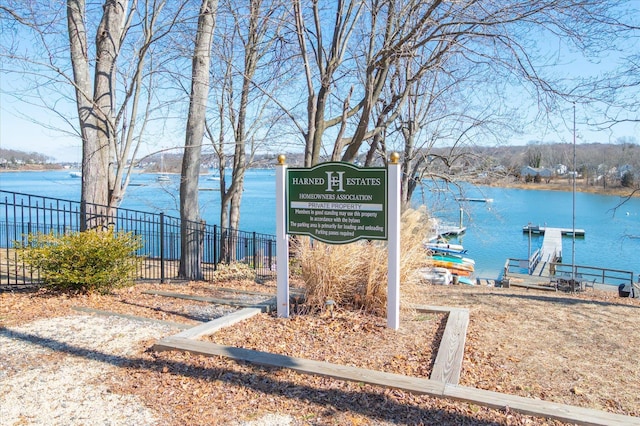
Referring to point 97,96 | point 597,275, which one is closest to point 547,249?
point 597,275

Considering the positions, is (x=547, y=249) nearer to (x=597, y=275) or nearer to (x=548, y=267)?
(x=548, y=267)

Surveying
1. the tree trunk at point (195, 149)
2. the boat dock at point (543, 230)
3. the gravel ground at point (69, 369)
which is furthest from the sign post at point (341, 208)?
the boat dock at point (543, 230)

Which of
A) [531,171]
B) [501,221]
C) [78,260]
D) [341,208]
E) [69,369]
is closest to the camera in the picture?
[69,369]

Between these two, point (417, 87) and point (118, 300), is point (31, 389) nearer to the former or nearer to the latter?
point (118, 300)

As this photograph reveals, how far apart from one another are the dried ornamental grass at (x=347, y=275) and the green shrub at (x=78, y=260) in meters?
2.92

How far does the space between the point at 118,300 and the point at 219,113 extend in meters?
9.58

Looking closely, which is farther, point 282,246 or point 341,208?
point 282,246

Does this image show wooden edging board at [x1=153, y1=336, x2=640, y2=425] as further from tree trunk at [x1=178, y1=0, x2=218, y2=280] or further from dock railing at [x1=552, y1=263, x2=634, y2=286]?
dock railing at [x1=552, y1=263, x2=634, y2=286]

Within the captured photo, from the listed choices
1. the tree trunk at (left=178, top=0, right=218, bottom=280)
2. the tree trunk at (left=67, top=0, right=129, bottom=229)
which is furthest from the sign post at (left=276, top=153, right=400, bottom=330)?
the tree trunk at (left=67, top=0, right=129, bottom=229)

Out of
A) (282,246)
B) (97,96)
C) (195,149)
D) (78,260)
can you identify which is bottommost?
(78,260)

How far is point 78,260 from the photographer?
20.5ft

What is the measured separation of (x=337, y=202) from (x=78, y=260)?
12.6 feet

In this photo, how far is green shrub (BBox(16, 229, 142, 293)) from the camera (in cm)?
614

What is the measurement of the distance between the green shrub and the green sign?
2.94 m
